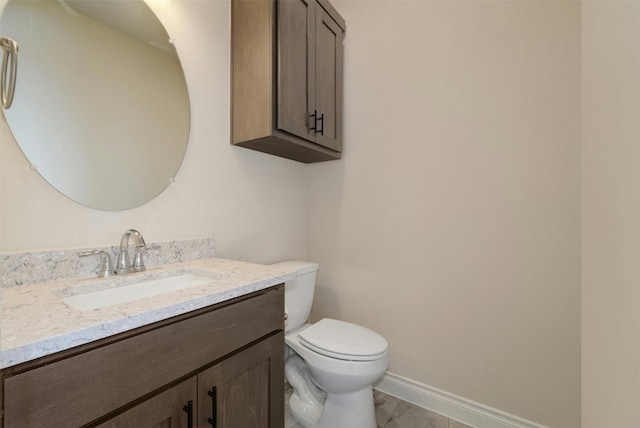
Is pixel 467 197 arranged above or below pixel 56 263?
above

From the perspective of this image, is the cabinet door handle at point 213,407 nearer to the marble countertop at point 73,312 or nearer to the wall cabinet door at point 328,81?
the marble countertop at point 73,312

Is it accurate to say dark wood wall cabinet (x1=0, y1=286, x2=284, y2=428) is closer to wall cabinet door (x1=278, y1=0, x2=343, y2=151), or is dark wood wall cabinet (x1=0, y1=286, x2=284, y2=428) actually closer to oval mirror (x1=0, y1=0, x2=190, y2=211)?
oval mirror (x1=0, y1=0, x2=190, y2=211)

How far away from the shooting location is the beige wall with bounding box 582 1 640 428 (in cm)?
40

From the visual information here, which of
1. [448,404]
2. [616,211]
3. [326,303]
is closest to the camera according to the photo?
[616,211]

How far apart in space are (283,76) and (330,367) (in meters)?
1.34

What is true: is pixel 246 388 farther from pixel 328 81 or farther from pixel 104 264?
pixel 328 81

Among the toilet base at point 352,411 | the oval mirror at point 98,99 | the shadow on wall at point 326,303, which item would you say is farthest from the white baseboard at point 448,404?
the oval mirror at point 98,99

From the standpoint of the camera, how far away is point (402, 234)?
1.53 metres

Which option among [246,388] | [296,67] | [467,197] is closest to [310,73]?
[296,67]

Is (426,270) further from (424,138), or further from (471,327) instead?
(424,138)

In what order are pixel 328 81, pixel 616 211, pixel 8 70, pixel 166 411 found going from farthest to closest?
pixel 328 81 < pixel 8 70 < pixel 166 411 < pixel 616 211

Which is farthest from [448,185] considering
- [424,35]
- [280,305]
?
[280,305]

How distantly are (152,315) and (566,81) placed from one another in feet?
5.64

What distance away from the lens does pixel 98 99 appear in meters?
0.97
